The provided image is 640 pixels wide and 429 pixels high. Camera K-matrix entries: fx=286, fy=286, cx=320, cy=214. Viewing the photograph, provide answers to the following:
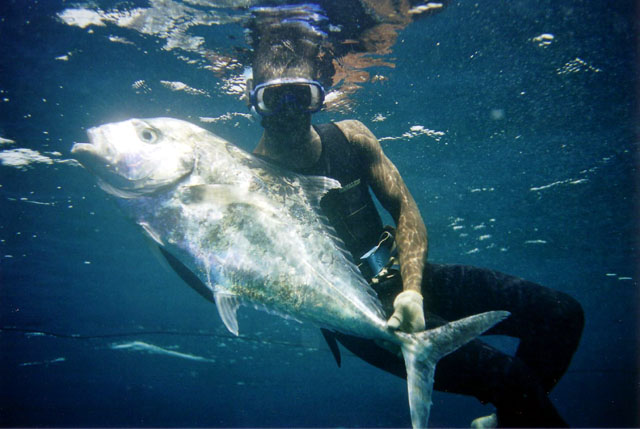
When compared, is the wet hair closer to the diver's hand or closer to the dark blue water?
the dark blue water

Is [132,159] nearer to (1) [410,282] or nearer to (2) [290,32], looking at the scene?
(1) [410,282]

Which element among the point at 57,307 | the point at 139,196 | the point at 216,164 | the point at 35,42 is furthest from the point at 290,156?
the point at 57,307

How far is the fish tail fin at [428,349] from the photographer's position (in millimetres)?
1779

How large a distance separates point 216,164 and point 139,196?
0.56m

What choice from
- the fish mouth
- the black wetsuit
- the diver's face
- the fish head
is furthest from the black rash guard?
the fish mouth

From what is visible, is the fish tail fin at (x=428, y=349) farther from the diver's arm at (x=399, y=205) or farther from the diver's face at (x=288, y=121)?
the diver's face at (x=288, y=121)

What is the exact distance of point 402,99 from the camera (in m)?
8.17

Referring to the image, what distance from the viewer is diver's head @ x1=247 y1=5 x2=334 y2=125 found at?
294cm

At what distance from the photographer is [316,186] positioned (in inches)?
89.7

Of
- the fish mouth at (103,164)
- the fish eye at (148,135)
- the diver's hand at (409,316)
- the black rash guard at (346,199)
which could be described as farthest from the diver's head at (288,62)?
the diver's hand at (409,316)

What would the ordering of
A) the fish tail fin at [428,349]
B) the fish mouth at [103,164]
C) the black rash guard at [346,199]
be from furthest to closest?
the black rash guard at [346,199] < the fish mouth at [103,164] < the fish tail fin at [428,349]

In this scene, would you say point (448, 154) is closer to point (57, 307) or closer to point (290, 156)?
point (290, 156)

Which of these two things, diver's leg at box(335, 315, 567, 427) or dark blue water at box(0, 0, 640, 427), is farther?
dark blue water at box(0, 0, 640, 427)

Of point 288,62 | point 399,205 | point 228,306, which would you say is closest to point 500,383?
point 399,205
